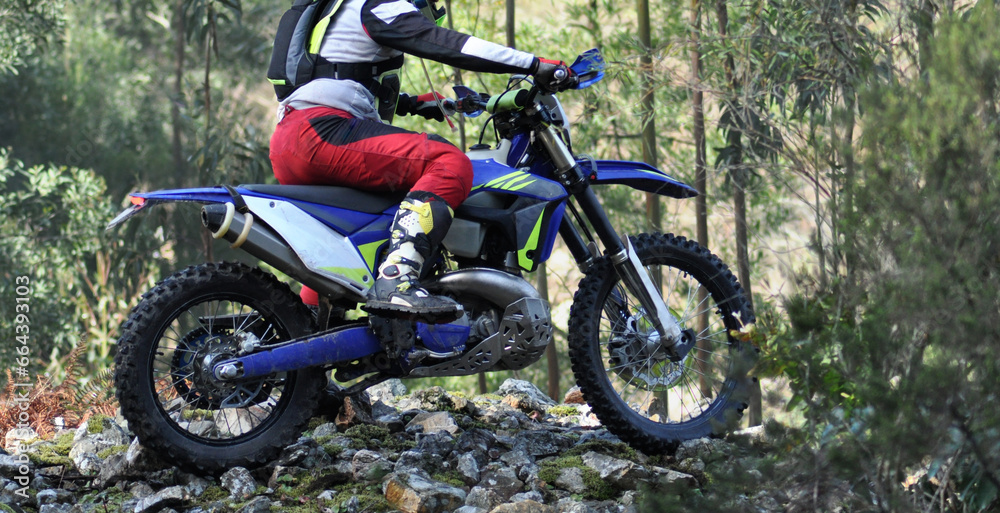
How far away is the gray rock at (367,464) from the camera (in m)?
3.98

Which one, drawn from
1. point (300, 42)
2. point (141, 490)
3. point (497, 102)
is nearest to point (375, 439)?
point (141, 490)

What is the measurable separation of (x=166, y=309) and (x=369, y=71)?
4.16 ft

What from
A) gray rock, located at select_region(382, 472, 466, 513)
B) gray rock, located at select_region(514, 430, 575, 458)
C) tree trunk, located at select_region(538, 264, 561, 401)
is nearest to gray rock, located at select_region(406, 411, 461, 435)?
gray rock, located at select_region(514, 430, 575, 458)

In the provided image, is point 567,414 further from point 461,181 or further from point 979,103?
point 979,103

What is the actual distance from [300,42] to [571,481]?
2.07 metres

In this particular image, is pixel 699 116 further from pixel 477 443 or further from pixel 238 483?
pixel 238 483

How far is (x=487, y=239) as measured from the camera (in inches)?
169

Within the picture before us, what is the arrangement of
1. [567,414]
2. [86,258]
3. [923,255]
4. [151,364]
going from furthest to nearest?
1. [86,258]
2. [567,414]
3. [151,364]
4. [923,255]

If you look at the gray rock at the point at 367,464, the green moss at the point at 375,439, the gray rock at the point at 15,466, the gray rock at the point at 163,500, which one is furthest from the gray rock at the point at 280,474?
the gray rock at the point at 15,466

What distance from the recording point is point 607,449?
4.54 metres

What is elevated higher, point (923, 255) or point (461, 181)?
point (461, 181)

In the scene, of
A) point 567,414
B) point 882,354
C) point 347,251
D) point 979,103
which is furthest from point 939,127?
point 567,414

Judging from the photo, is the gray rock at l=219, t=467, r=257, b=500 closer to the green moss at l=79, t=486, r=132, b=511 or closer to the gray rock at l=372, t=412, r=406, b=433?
the green moss at l=79, t=486, r=132, b=511

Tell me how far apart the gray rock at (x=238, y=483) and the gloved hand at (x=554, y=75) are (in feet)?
6.28
